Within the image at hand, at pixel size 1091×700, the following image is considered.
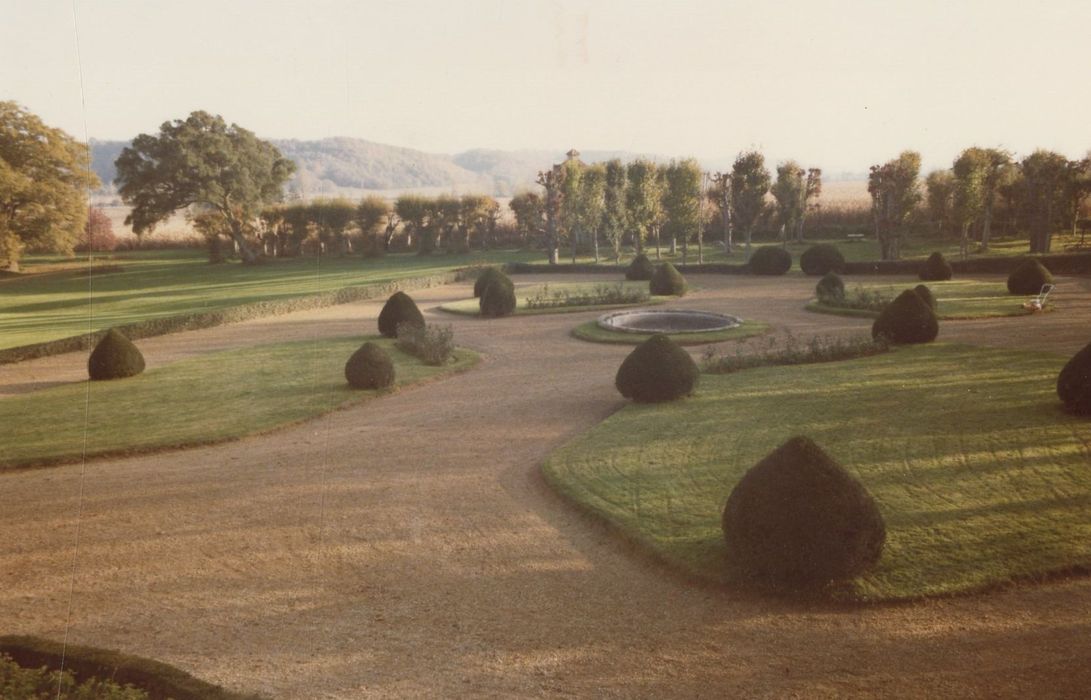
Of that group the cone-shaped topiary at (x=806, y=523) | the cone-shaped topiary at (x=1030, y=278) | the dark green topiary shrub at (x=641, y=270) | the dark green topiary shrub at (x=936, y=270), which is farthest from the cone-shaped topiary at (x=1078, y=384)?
the dark green topiary shrub at (x=641, y=270)

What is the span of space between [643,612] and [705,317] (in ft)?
65.3

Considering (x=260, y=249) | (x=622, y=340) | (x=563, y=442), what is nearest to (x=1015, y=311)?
(x=622, y=340)

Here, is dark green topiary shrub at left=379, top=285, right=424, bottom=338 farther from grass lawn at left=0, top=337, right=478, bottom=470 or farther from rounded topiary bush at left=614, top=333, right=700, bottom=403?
rounded topiary bush at left=614, top=333, right=700, bottom=403

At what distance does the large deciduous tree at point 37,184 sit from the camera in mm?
32969

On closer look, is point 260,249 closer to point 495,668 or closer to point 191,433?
point 191,433

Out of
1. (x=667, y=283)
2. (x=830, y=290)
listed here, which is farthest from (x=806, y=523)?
(x=667, y=283)

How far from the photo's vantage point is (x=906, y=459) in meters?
12.5

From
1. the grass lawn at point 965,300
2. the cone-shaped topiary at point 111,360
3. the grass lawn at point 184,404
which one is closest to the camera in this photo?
the grass lawn at point 184,404

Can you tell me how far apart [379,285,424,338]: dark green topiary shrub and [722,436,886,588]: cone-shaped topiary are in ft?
61.0

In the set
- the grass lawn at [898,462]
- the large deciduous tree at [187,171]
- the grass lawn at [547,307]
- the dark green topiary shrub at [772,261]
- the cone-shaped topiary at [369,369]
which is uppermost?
the large deciduous tree at [187,171]

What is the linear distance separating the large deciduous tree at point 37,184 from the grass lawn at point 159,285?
344 cm

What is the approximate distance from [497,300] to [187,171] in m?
35.0

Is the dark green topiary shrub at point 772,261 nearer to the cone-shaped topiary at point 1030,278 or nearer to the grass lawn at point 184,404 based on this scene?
the cone-shaped topiary at point 1030,278

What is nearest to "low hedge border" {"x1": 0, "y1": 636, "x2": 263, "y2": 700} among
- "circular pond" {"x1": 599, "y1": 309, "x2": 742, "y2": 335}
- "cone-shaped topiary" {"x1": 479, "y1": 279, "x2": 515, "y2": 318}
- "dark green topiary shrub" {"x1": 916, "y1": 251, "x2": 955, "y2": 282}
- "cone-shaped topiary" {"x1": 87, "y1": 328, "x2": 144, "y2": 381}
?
"cone-shaped topiary" {"x1": 87, "y1": 328, "x2": 144, "y2": 381}
